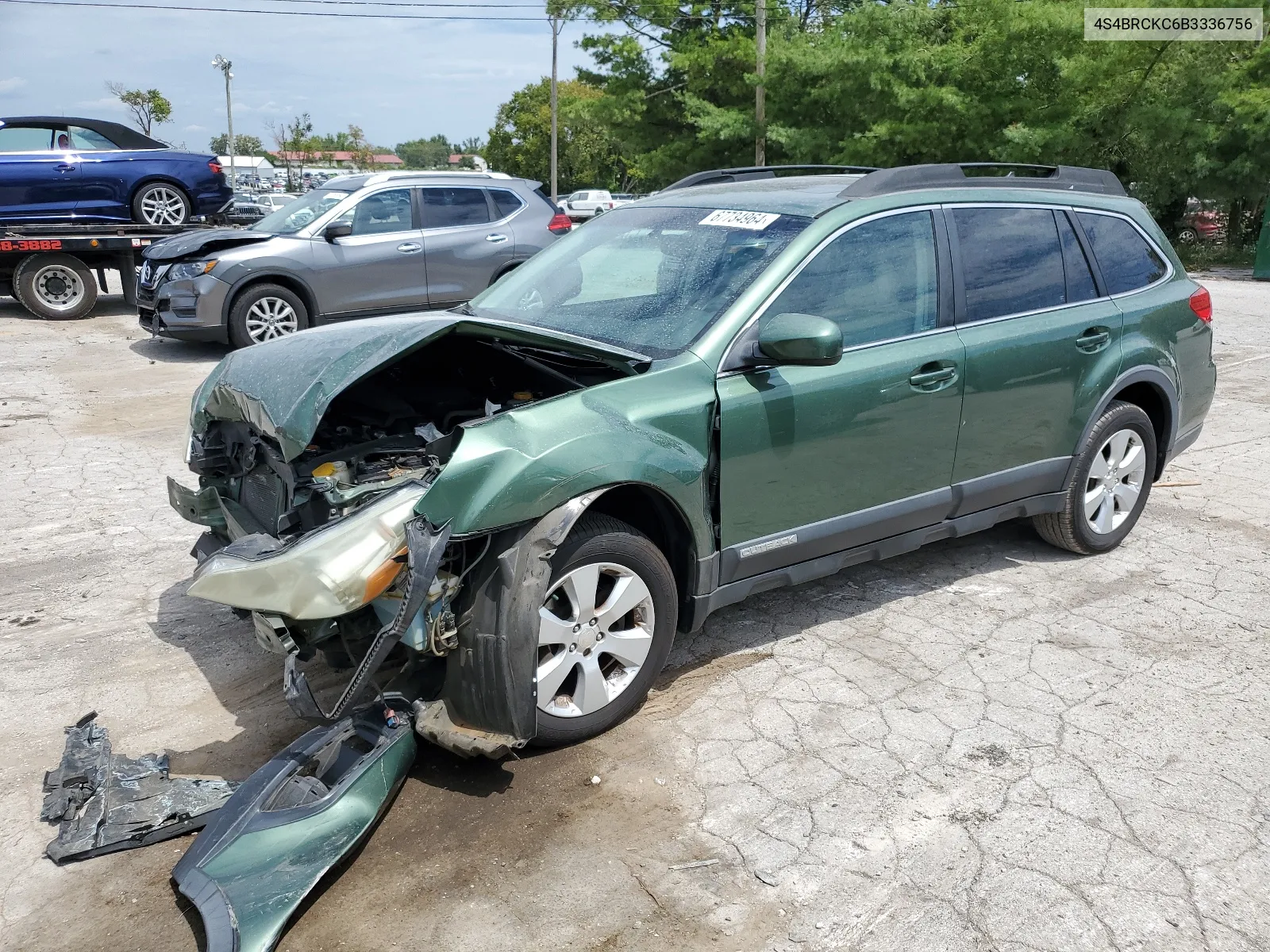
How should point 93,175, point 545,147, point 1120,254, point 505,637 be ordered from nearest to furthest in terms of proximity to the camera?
1. point 505,637
2. point 1120,254
3. point 93,175
4. point 545,147

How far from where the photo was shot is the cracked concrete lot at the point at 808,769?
107 inches

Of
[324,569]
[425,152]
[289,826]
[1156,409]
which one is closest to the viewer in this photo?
[289,826]

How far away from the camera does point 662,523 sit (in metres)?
3.63

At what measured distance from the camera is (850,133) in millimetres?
23688

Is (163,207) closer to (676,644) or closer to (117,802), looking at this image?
(676,644)

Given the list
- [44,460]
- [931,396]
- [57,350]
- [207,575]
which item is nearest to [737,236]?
[931,396]

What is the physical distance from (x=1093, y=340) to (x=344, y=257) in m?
7.74

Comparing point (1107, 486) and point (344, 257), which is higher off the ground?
point (344, 257)

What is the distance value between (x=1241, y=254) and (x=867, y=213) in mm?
23461

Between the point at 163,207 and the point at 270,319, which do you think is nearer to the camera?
the point at 270,319

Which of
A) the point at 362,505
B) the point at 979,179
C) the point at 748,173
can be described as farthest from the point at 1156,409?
the point at 362,505

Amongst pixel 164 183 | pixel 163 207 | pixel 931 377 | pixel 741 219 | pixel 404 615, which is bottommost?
pixel 404 615

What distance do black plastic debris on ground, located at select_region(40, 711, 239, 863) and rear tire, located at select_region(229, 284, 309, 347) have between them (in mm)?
7445

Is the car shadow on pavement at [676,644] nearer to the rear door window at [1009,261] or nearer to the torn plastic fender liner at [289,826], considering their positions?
the torn plastic fender liner at [289,826]
